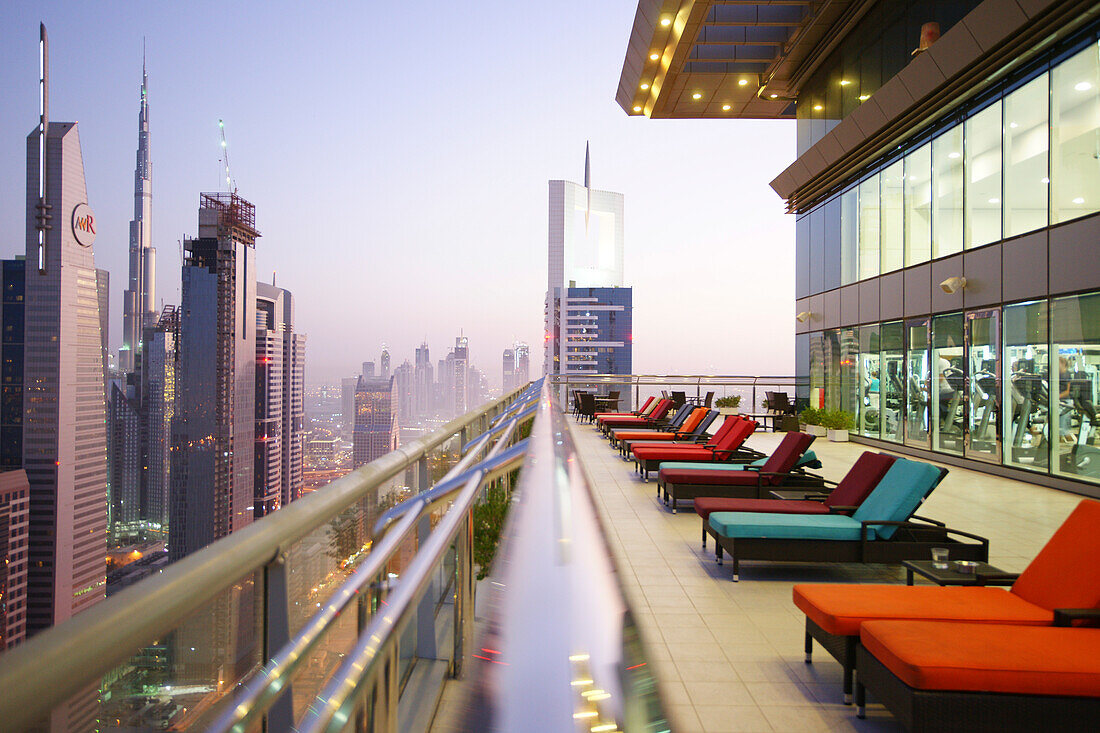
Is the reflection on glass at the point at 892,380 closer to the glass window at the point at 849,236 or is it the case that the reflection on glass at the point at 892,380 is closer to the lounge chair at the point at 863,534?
the glass window at the point at 849,236

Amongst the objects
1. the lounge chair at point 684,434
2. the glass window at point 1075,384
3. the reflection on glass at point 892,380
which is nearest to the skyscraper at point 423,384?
the reflection on glass at point 892,380

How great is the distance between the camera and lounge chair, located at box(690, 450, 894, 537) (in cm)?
584

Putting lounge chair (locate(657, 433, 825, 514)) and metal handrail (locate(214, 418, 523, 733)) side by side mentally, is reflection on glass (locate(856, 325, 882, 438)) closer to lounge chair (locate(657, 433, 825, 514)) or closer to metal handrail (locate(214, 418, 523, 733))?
lounge chair (locate(657, 433, 825, 514))

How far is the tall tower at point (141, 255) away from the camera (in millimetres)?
59309

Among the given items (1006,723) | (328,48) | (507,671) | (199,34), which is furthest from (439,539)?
→ (199,34)

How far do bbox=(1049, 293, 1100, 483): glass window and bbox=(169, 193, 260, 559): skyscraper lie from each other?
16061 mm

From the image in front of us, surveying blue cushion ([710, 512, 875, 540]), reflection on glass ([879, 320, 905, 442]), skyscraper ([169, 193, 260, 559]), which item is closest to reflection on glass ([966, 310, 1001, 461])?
reflection on glass ([879, 320, 905, 442])

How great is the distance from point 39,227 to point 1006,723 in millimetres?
25090

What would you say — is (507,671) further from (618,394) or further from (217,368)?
(217,368)

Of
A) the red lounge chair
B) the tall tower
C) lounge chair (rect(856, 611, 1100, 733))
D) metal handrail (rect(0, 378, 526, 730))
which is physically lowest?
lounge chair (rect(856, 611, 1100, 733))

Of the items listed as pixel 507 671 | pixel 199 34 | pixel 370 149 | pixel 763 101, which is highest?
pixel 199 34

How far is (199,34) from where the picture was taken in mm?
82688

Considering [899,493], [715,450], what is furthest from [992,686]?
[715,450]

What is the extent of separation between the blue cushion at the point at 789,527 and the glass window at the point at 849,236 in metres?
12.6
